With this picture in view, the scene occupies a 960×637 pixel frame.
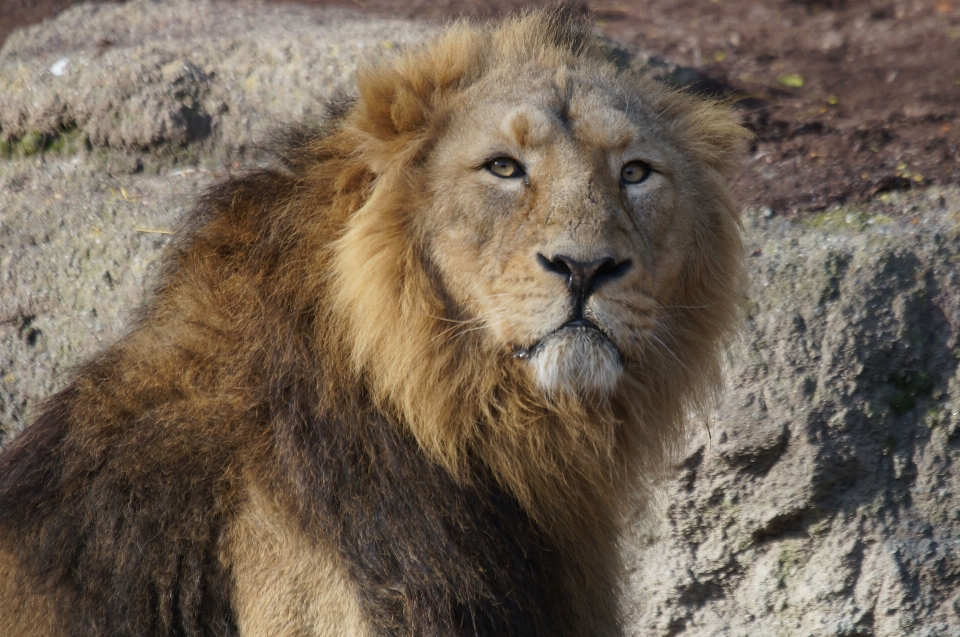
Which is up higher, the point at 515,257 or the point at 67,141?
the point at 515,257

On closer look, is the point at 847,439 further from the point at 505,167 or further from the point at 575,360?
the point at 505,167

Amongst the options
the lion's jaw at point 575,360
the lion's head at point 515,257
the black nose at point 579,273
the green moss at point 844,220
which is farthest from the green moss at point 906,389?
the black nose at point 579,273

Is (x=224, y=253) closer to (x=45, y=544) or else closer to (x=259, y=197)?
(x=259, y=197)

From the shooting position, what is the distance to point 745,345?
145 inches

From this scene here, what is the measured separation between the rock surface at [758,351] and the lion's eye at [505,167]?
1.15 m

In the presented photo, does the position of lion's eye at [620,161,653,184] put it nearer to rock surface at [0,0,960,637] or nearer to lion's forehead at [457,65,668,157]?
lion's forehead at [457,65,668,157]

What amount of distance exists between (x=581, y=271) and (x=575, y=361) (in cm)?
21

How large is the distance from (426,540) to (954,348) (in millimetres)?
2252

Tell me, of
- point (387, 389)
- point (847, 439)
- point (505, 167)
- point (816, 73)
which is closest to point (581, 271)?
point (505, 167)

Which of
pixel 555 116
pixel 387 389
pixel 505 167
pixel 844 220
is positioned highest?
pixel 555 116

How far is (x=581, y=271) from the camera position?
2184 millimetres

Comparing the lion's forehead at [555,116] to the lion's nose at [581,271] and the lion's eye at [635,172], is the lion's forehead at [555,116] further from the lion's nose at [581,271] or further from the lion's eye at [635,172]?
the lion's nose at [581,271]

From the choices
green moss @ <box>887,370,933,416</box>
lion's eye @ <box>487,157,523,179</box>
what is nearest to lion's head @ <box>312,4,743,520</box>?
lion's eye @ <box>487,157,523,179</box>

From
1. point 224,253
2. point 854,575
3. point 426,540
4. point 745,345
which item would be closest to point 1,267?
point 224,253
